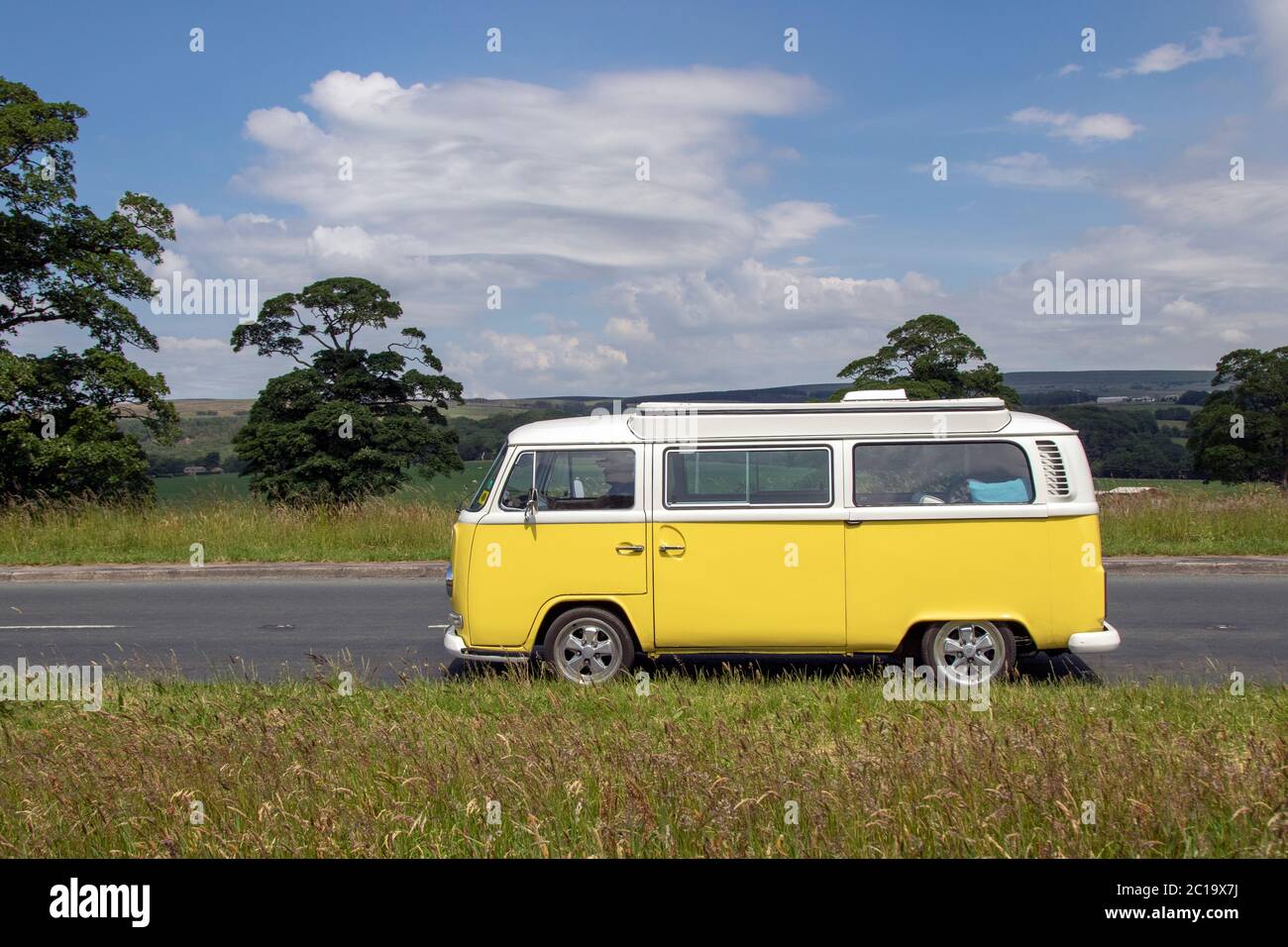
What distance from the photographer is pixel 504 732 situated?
5.89 metres

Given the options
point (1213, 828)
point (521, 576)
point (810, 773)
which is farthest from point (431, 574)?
point (1213, 828)

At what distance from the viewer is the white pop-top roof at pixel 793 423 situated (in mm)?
8031

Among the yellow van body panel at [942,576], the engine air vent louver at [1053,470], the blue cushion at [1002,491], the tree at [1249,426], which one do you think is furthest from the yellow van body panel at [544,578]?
the tree at [1249,426]

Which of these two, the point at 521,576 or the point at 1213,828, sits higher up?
the point at 521,576

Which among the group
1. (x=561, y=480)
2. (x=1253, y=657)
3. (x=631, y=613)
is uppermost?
(x=561, y=480)

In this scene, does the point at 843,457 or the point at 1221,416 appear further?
the point at 1221,416

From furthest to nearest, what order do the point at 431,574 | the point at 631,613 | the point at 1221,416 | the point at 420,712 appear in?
the point at 1221,416, the point at 431,574, the point at 631,613, the point at 420,712

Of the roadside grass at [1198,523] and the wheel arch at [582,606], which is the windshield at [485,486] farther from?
the roadside grass at [1198,523]

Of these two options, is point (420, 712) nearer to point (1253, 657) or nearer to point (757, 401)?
point (757, 401)

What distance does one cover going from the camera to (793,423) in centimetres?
820

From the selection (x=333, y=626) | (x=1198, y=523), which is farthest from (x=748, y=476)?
(x=1198, y=523)

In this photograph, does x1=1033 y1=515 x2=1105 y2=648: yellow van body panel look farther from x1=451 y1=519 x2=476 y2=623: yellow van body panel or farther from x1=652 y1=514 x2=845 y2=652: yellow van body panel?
x1=451 y1=519 x2=476 y2=623: yellow van body panel
